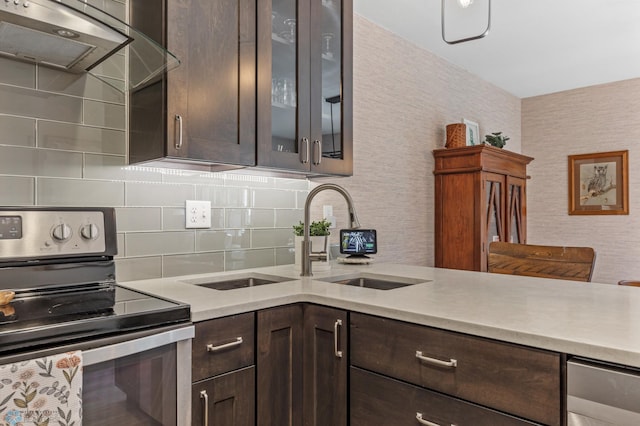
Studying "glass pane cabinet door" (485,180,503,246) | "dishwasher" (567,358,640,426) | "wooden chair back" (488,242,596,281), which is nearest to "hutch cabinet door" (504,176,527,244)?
"glass pane cabinet door" (485,180,503,246)

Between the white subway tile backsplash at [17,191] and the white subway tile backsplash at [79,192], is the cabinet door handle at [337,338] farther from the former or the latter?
the white subway tile backsplash at [17,191]

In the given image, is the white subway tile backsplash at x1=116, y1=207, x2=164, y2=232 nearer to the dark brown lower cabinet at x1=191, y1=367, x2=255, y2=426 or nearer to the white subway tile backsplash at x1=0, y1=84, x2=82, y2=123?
the white subway tile backsplash at x1=0, y1=84, x2=82, y2=123

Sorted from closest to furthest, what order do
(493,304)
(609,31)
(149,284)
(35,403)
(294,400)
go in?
(35,403) < (493,304) < (294,400) < (149,284) < (609,31)

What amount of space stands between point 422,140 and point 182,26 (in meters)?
2.22

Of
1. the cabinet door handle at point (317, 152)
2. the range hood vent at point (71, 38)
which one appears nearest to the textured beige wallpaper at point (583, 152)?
the cabinet door handle at point (317, 152)

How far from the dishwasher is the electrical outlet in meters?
1.47

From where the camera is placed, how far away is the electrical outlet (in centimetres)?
188

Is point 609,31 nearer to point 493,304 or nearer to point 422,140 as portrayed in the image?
point 422,140

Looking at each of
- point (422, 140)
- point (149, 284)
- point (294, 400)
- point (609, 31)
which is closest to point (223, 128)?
point (149, 284)

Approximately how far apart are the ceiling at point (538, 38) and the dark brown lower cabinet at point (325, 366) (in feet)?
5.36

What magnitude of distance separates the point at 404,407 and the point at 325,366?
0.32 meters

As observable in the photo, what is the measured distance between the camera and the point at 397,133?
310 cm

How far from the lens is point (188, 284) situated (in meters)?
1.69

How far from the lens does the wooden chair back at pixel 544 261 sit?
6.47 feet
